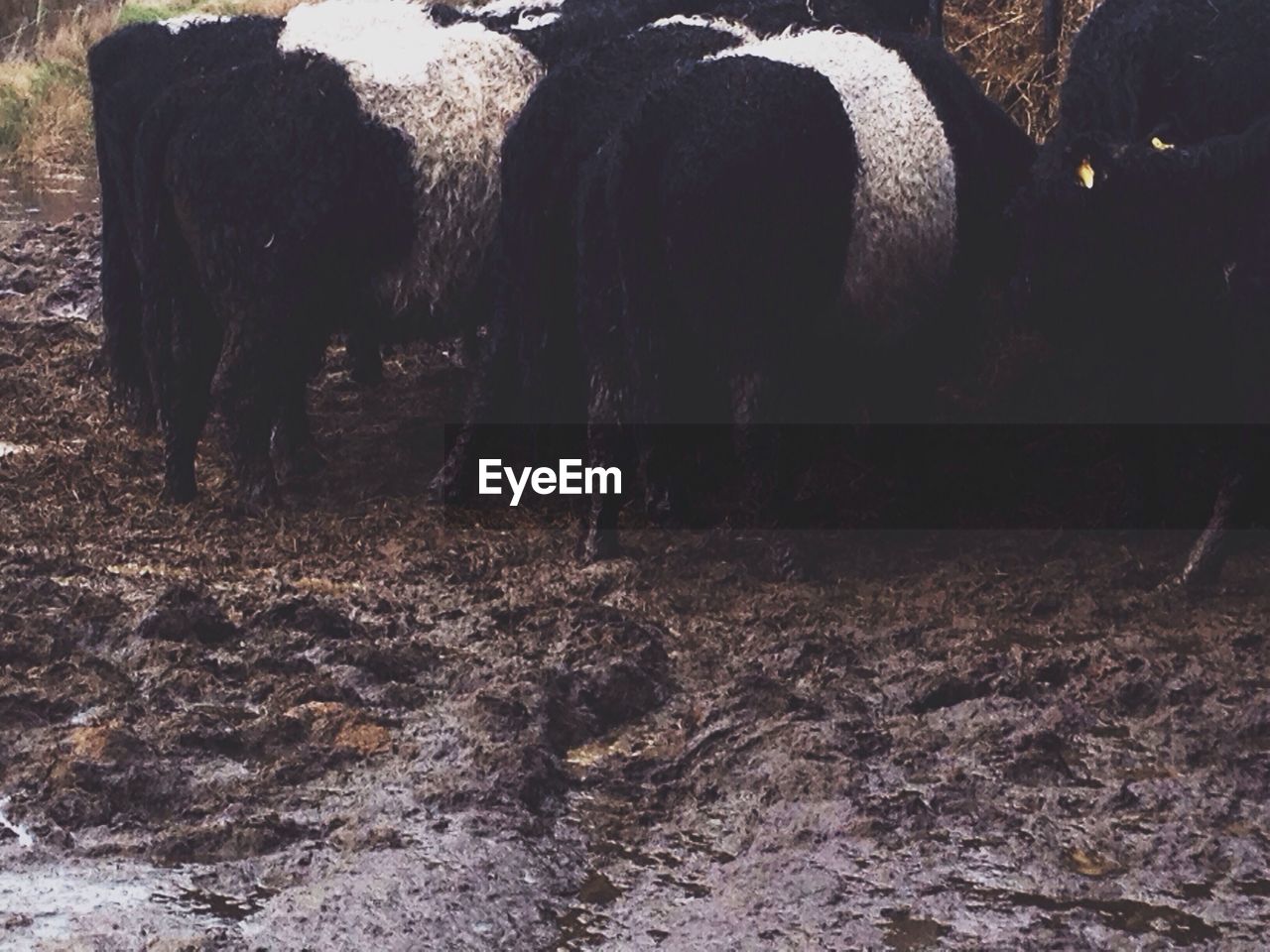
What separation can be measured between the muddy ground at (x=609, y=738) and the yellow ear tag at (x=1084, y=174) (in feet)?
3.75

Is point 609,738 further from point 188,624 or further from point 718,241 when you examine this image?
point 718,241

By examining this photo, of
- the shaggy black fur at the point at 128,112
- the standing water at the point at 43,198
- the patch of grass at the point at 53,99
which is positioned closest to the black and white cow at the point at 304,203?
the shaggy black fur at the point at 128,112

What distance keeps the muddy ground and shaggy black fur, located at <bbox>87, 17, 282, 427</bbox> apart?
0.95m

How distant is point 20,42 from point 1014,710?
16.1 meters

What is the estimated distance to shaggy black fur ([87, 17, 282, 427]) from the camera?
24.9 ft

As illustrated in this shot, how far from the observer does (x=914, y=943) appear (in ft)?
13.0

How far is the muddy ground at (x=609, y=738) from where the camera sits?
4133mm

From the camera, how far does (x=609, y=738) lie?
199 inches

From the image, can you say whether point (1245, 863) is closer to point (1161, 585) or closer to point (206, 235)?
point (1161, 585)

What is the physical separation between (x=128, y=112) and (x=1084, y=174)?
368cm

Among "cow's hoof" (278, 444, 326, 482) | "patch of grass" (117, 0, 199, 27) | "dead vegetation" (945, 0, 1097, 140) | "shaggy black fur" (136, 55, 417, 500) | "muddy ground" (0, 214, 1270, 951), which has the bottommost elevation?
"muddy ground" (0, 214, 1270, 951)

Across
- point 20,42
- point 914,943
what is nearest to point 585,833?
point 914,943

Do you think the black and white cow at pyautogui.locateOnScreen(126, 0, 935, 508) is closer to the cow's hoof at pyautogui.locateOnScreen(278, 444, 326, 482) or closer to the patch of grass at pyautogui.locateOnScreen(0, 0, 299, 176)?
the cow's hoof at pyautogui.locateOnScreen(278, 444, 326, 482)

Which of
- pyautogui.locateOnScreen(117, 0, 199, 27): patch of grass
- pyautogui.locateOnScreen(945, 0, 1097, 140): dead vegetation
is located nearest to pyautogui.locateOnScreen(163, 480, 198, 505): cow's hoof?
pyautogui.locateOnScreen(945, 0, 1097, 140): dead vegetation
